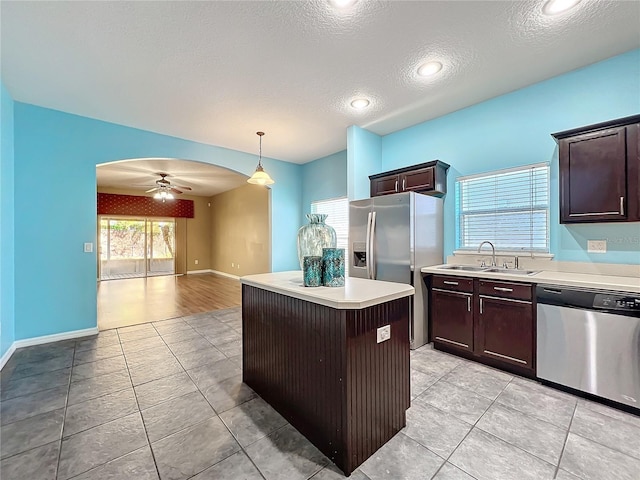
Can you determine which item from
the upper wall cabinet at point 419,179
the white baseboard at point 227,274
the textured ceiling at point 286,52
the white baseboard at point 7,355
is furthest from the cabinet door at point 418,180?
the white baseboard at point 227,274

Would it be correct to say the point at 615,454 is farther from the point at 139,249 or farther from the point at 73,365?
the point at 139,249

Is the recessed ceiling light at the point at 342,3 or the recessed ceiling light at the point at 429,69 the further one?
the recessed ceiling light at the point at 429,69

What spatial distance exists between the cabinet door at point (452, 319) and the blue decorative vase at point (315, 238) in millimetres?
1700

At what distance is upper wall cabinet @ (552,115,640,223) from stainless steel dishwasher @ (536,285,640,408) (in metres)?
0.73

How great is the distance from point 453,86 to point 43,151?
4906 millimetres

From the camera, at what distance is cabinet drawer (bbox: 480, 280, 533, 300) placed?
94.6 inches

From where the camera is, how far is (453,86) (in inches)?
114

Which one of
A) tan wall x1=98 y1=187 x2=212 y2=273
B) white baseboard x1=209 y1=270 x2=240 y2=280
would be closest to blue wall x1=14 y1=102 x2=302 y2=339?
white baseboard x1=209 y1=270 x2=240 y2=280

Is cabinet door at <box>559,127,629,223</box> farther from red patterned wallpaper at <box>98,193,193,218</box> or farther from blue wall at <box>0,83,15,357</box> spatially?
red patterned wallpaper at <box>98,193,193,218</box>

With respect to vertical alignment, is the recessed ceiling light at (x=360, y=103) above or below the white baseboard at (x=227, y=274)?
above

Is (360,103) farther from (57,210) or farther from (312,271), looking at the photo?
(57,210)

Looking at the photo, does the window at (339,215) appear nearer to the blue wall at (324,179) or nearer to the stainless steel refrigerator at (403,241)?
the blue wall at (324,179)

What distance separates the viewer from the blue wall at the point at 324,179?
17.1 ft

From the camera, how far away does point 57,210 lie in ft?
11.4
